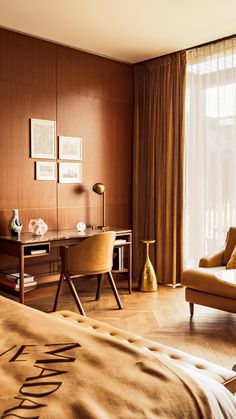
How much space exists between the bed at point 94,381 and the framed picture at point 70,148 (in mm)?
3306

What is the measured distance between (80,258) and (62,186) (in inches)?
48.0

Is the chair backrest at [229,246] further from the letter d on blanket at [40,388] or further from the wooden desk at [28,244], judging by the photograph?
the letter d on blanket at [40,388]

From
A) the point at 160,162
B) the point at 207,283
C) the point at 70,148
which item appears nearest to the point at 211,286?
the point at 207,283

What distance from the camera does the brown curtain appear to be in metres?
5.09

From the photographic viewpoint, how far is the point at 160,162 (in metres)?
5.28

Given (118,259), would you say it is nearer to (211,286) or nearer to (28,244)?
(28,244)

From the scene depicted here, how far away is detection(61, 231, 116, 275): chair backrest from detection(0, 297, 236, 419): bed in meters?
2.16

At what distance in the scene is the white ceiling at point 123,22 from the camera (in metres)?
3.73

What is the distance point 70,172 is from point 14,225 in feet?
3.51

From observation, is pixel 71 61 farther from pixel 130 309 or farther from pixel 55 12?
pixel 130 309

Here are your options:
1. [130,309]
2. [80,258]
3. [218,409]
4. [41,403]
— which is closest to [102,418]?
[41,403]

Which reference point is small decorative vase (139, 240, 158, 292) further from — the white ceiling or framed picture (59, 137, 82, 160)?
the white ceiling

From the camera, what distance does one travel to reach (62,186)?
16.0 ft

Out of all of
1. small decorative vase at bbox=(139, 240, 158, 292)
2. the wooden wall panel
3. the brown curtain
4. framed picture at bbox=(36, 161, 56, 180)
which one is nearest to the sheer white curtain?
the brown curtain
